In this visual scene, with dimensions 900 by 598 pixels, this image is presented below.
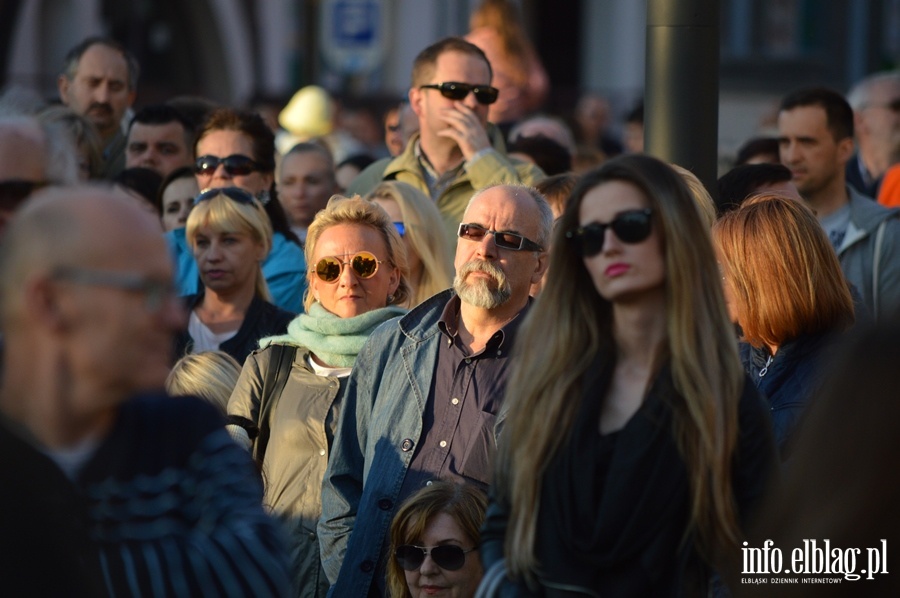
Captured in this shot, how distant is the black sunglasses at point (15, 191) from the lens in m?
3.90

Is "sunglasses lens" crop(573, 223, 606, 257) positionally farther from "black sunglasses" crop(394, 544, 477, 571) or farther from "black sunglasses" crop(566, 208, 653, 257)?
"black sunglasses" crop(394, 544, 477, 571)

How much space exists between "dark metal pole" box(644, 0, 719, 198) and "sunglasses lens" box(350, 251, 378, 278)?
1.09 meters

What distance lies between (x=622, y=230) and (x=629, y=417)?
0.42 m

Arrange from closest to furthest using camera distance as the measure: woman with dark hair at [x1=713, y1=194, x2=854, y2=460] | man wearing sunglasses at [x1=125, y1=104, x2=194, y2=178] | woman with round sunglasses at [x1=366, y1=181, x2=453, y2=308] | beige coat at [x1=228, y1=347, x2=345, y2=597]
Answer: woman with dark hair at [x1=713, y1=194, x2=854, y2=460], beige coat at [x1=228, y1=347, x2=345, y2=597], woman with round sunglasses at [x1=366, y1=181, x2=453, y2=308], man wearing sunglasses at [x1=125, y1=104, x2=194, y2=178]

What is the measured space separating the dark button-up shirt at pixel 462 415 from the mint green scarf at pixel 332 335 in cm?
61

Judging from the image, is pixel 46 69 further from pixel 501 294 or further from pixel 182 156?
pixel 501 294

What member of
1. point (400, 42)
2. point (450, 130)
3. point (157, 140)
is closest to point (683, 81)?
point (450, 130)

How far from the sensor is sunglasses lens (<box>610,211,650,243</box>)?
354cm

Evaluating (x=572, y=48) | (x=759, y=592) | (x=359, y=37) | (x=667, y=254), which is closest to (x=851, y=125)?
(x=667, y=254)

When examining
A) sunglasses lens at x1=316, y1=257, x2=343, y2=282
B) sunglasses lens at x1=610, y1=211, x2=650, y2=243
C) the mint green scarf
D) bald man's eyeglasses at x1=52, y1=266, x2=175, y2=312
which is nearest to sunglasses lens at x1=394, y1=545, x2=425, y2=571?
the mint green scarf

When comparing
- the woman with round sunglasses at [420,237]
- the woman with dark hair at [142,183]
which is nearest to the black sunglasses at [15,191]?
the woman with round sunglasses at [420,237]

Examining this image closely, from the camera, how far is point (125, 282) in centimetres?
281

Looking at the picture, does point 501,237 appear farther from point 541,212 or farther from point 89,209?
point 89,209

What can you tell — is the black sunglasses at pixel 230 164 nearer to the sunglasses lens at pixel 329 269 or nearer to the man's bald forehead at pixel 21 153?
the sunglasses lens at pixel 329 269
